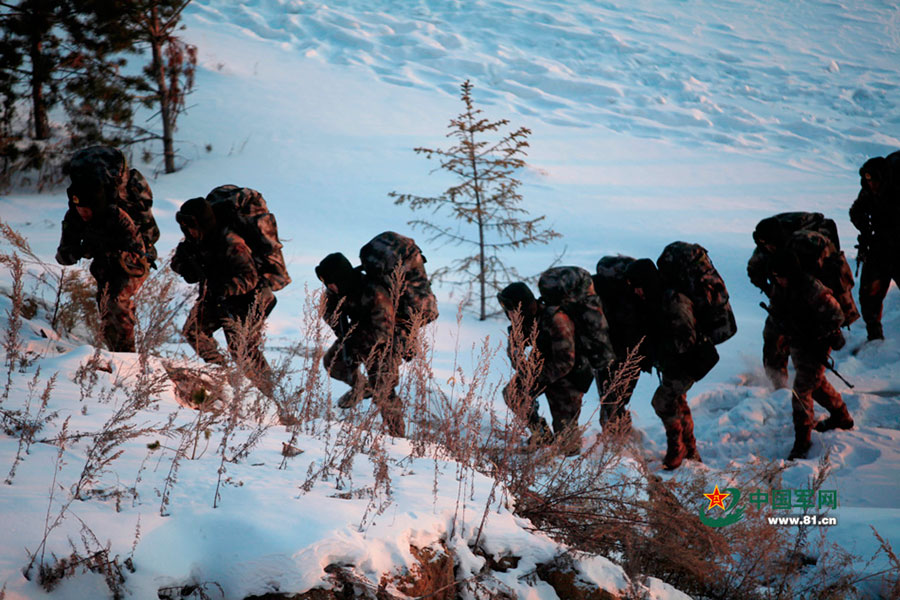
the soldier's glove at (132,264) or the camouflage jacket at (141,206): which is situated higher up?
the camouflage jacket at (141,206)

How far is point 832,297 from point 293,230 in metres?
10.6

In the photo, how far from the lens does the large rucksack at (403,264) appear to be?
18.7 feet

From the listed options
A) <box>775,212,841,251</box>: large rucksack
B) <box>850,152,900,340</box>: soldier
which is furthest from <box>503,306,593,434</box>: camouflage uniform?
<box>850,152,900,340</box>: soldier

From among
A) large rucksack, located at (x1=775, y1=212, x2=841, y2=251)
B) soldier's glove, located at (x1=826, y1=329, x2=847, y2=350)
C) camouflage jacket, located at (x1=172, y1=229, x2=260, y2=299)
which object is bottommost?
camouflage jacket, located at (x1=172, y1=229, x2=260, y2=299)

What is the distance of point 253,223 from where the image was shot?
581 centimetres

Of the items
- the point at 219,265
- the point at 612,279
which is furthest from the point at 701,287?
the point at 219,265

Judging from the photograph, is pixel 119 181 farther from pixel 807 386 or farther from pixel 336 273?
pixel 807 386

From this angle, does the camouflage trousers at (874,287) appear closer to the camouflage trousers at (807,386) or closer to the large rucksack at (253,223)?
the camouflage trousers at (807,386)

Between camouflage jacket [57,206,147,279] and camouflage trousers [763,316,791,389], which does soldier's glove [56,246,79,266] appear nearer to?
camouflage jacket [57,206,147,279]

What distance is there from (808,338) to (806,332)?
0.06 meters

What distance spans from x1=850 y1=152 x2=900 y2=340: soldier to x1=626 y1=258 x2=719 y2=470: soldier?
3.14 m

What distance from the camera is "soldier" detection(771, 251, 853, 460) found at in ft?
18.3

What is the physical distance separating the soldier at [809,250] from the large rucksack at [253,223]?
4479mm

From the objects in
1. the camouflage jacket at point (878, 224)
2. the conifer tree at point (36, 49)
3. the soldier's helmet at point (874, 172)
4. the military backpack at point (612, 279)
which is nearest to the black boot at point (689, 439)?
the military backpack at point (612, 279)
